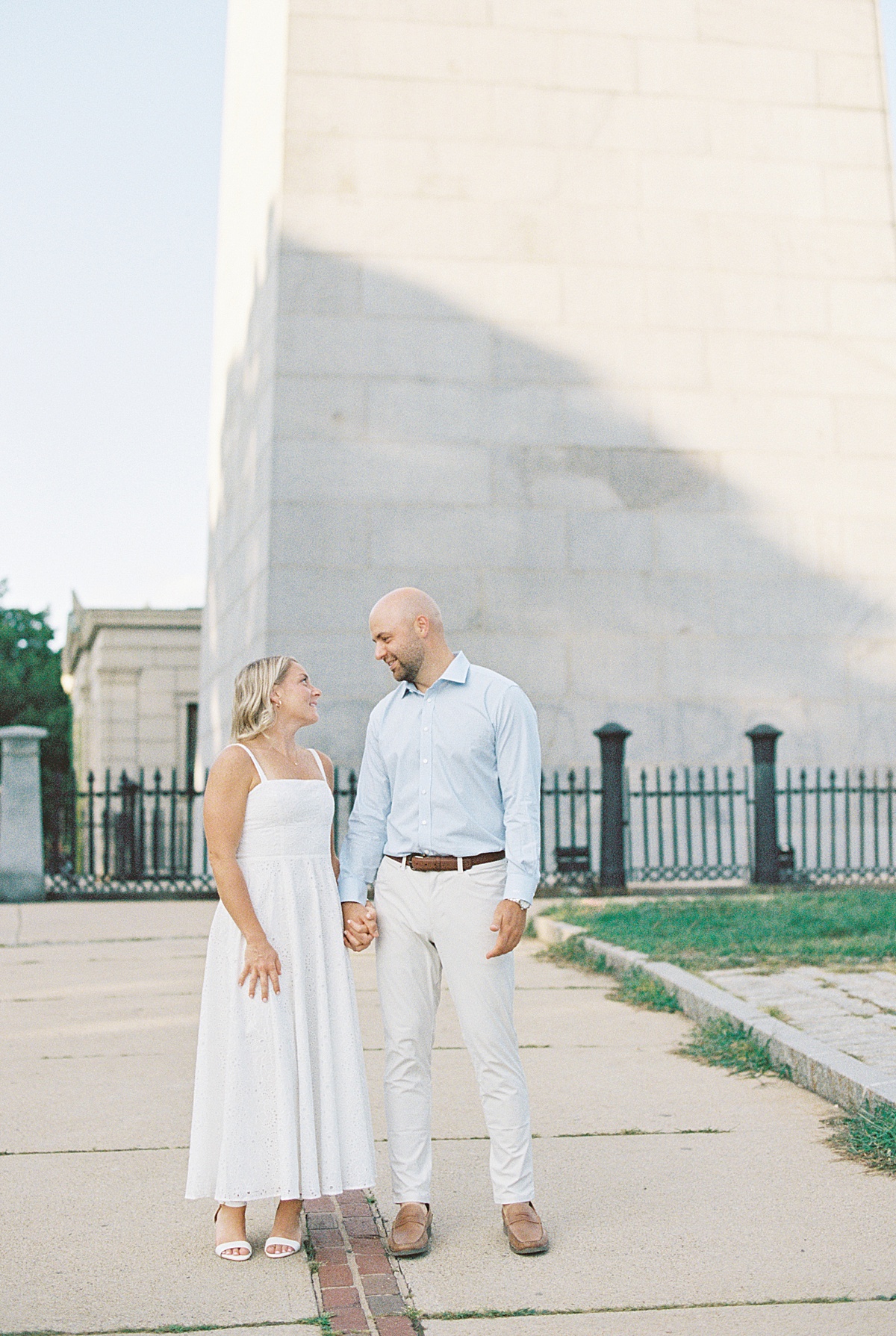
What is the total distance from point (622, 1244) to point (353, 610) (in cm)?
1245

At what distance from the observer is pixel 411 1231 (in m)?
3.96

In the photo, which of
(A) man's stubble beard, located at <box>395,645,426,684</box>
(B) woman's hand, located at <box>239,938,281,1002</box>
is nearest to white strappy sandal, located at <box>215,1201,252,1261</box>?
(B) woman's hand, located at <box>239,938,281,1002</box>

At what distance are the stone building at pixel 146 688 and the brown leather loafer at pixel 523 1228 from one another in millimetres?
22930

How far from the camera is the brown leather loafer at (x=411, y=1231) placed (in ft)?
12.9

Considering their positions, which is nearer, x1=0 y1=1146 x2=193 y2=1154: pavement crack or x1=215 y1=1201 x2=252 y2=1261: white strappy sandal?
x1=215 y1=1201 x2=252 y2=1261: white strappy sandal

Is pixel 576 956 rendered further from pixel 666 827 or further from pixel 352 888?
pixel 666 827

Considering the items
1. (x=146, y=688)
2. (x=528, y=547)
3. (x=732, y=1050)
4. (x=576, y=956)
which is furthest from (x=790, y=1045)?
(x=146, y=688)

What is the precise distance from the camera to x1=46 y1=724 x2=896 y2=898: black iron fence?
1445cm

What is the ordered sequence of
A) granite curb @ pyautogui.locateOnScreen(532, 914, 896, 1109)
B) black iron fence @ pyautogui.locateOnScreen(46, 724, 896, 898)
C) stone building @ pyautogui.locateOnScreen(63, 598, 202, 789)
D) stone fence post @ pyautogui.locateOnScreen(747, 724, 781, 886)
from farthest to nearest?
1. stone building @ pyautogui.locateOnScreen(63, 598, 202, 789)
2. stone fence post @ pyautogui.locateOnScreen(747, 724, 781, 886)
3. black iron fence @ pyautogui.locateOnScreen(46, 724, 896, 898)
4. granite curb @ pyautogui.locateOnScreen(532, 914, 896, 1109)

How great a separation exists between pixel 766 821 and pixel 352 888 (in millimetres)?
10981

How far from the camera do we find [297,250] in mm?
16484

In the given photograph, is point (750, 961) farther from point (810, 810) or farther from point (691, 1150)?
point (810, 810)

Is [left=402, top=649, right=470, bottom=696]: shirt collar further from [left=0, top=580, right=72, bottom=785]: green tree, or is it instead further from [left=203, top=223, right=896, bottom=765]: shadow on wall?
[left=0, top=580, right=72, bottom=785]: green tree

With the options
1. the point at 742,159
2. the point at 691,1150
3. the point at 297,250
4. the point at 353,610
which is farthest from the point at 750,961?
the point at 742,159
